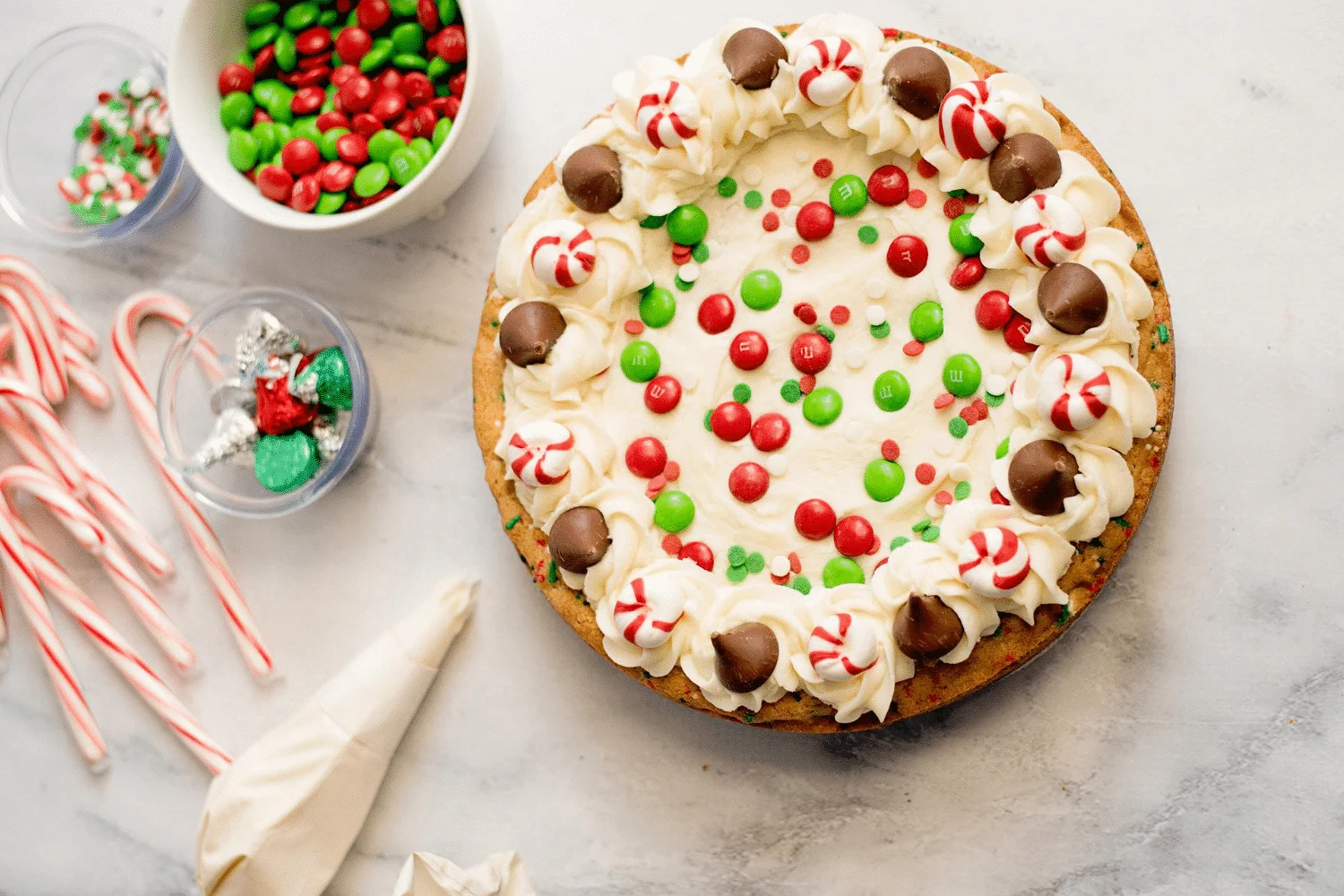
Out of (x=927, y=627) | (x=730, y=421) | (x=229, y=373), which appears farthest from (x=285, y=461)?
(x=927, y=627)

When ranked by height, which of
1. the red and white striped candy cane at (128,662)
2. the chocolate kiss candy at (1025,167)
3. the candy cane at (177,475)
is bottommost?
the red and white striped candy cane at (128,662)

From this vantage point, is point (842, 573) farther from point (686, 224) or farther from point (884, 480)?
point (686, 224)

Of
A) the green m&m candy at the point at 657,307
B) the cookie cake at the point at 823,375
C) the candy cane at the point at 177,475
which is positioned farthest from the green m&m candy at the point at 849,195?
the candy cane at the point at 177,475

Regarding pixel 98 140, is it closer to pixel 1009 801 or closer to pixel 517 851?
pixel 517 851

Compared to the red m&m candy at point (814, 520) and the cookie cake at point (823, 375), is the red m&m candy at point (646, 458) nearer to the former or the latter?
the cookie cake at point (823, 375)

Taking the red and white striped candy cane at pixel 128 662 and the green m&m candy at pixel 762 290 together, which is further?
the red and white striped candy cane at pixel 128 662

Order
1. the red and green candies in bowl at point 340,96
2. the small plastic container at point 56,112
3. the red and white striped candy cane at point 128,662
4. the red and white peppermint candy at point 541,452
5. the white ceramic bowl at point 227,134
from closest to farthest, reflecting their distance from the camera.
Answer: the red and white peppermint candy at point 541,452
the white ceramic bowl at point 227,134
the red and green candies in bowl at point 340,96
the red and white striped candy cane at point 128,662
the small plastic container at point 56,112
